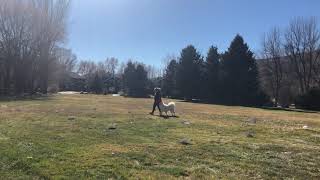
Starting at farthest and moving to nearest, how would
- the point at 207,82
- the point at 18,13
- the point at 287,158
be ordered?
the point at 207,82
the point at 18,13
the point at 287,158

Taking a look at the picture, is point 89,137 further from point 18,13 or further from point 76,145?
point 18,13

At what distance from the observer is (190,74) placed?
79.4 metres

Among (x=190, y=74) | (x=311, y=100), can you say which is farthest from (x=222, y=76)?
(x=311, y=100)

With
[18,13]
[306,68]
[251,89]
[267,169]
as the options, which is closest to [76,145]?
[267,169]

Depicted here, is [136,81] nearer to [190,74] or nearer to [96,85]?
[190,74]

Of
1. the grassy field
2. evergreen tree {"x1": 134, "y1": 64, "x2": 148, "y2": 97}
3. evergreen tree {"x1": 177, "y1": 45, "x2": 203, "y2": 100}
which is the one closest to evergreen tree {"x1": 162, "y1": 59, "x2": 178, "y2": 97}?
evergreen tree {"x1": 134, "y1": 64, "x2": 148, "y2": 97}

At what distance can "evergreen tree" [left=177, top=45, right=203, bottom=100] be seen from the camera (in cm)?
7856

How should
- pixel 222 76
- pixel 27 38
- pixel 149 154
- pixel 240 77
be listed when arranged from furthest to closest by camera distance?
pixel 222 76 < pixel 240 77 < pixel 27 38 < pixel 149 154

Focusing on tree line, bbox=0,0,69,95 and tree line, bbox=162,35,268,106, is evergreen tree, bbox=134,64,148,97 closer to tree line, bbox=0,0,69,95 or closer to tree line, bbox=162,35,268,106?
tree line, bbox=162,35,268,106

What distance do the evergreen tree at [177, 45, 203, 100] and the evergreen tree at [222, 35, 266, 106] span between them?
23.9 ft

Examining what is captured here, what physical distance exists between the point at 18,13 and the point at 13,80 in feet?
41.2

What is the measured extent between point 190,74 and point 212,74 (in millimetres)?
5042

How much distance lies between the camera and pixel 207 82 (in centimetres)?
7581

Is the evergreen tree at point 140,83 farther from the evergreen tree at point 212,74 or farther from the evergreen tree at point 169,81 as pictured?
the evergreen tree at point 212,74
